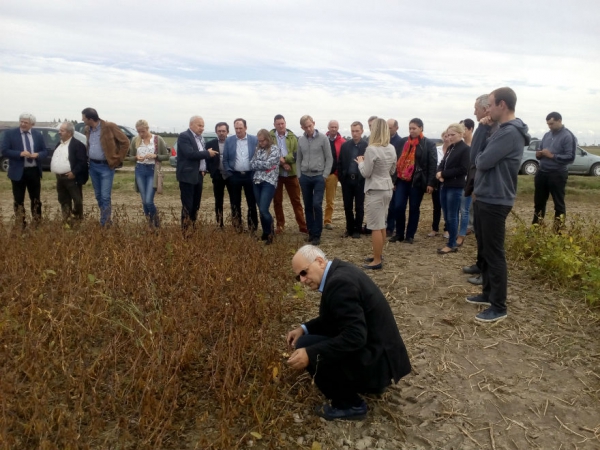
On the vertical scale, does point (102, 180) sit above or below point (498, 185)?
below

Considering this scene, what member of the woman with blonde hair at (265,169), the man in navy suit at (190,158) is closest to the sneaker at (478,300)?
the woman with blonde hair at (265,169)

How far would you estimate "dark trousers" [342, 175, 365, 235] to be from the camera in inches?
298

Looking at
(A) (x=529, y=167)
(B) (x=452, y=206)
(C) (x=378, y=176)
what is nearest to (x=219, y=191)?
(C) (x=378, y=176)

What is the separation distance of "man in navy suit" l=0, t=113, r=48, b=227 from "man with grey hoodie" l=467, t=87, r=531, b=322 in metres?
6.17

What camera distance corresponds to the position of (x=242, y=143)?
7211mm

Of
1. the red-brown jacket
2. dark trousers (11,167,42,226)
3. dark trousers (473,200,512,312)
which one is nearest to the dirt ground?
dark trousers (473,200,512,312)

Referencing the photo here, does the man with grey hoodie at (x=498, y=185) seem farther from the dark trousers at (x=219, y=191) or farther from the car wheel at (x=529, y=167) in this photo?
the car wheel at (x=529, y=167)

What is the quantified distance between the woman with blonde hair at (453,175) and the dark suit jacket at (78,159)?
524cm

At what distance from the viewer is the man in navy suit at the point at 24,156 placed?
7.41 meters

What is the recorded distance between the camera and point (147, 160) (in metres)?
7.28

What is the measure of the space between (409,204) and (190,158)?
3.21 meters

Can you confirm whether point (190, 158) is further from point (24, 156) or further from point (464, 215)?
point (464, 215)

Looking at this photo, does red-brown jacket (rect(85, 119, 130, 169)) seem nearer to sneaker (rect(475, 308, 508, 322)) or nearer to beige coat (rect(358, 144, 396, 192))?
beige coat (rect(358, 144, 396, 192))

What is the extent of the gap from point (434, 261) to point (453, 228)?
69cm
